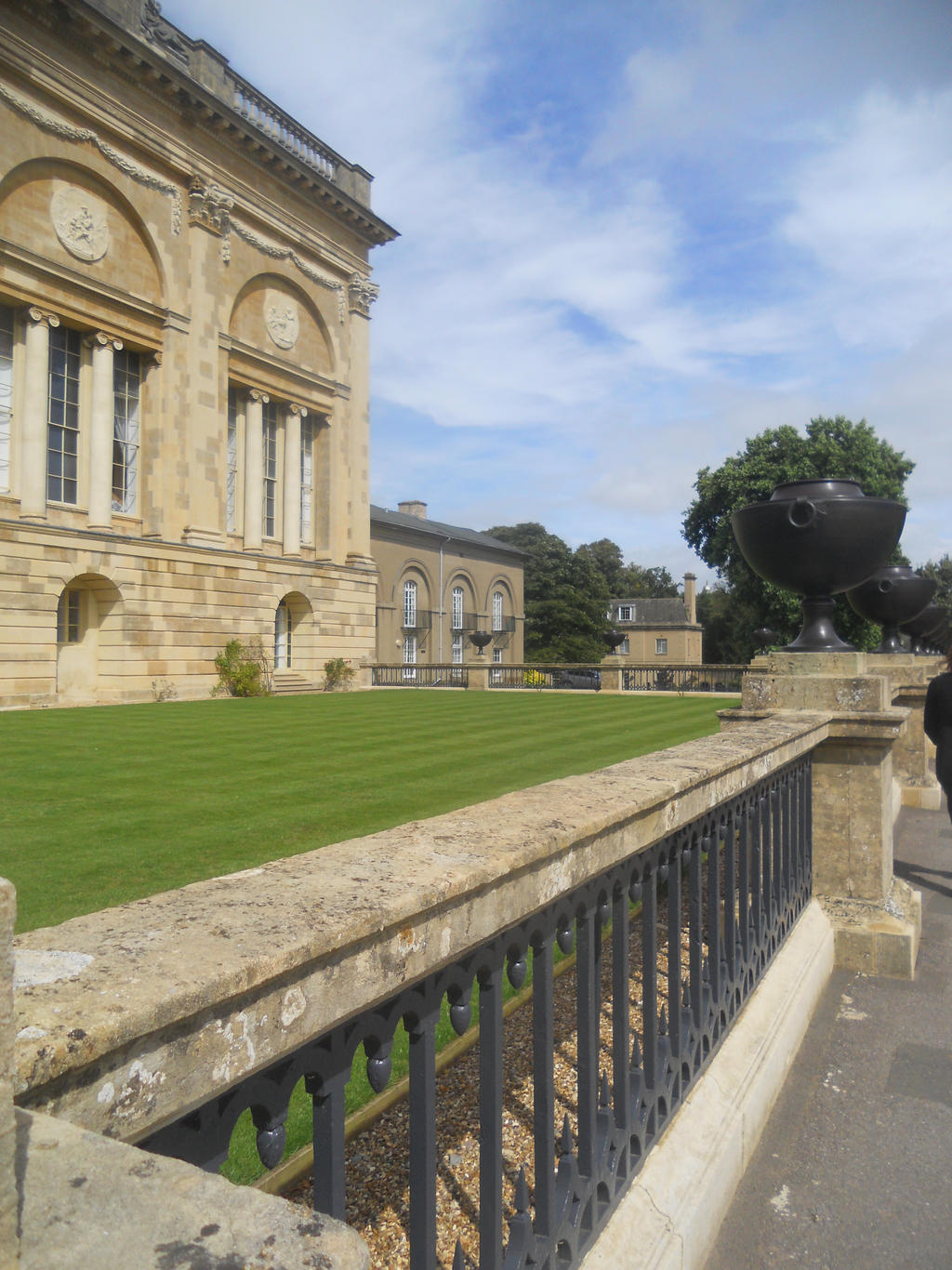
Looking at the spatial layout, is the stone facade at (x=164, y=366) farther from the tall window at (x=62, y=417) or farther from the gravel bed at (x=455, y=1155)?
the gravel bed at (x=455, y=1155)

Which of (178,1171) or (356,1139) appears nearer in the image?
(178,1171)

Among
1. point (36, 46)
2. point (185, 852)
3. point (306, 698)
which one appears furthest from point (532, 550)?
point (185, 852)

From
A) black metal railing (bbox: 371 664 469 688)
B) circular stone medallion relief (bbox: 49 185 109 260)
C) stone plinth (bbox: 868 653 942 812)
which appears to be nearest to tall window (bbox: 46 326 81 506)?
circular stone medallion relief (bbox: 49 185 109 260)

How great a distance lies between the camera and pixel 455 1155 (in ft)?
7.86

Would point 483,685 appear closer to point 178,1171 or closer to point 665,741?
point 665,741

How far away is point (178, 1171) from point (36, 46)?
25.9 metres

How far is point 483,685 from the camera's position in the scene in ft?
94.7

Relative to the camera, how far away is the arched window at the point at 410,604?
4594cm

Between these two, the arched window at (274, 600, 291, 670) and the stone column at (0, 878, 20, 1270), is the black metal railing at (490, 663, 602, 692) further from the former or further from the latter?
the stone column at (0, 878, 20, 1270)

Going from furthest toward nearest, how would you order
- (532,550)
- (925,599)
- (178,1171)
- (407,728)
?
(532,550) < (407,728) < (925,599) < (178,1171)

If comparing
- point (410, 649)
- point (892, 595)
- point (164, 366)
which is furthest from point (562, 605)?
point (892, 595)

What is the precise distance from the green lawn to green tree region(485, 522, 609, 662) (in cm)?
3961

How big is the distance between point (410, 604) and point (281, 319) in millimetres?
20573

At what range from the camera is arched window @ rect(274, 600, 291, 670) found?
28.5 meters
